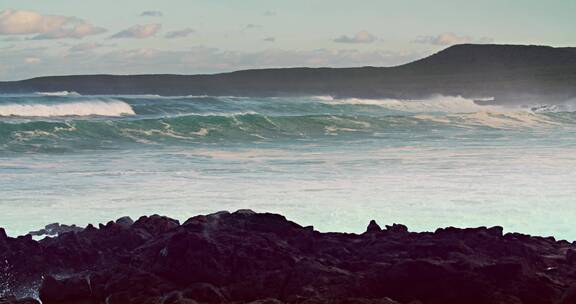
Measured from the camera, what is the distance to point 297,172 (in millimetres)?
13938

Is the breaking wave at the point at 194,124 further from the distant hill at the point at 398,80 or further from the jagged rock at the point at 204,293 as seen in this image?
the distant hill at the point at 398,80

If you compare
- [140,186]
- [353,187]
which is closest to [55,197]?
[140,186]

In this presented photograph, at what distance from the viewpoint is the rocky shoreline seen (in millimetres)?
5938

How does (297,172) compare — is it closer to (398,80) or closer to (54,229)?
(54,229)

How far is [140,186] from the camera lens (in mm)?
12188

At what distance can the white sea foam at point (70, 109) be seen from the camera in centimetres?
3312

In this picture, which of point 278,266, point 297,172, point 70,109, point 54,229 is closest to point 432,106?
point 70,109

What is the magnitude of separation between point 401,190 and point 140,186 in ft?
10.3

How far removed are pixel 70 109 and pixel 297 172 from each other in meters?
22.2

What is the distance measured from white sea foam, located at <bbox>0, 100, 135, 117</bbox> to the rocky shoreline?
26.2 m

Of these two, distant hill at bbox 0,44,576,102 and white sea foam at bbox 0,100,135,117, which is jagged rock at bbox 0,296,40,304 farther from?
distant hill at bbox 0,44,576,102

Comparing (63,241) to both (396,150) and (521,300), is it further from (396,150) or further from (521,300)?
(396,150)

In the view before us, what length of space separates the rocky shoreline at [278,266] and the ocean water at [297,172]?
183cm

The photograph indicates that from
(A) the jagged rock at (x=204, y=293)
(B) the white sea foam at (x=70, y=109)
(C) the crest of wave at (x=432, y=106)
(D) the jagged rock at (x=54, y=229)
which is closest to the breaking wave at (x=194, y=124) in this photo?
(B) the white sea foam at (x=70, y=109)
